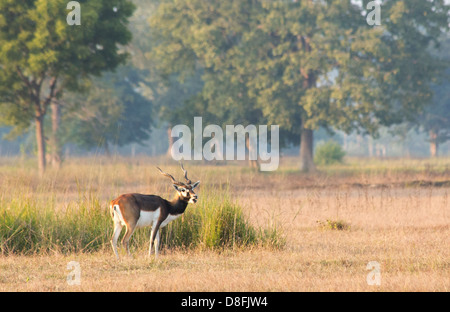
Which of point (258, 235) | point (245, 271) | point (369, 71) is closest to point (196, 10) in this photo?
point (369, 71)

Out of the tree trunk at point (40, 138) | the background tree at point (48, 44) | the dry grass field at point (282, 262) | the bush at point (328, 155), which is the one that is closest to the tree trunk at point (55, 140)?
the tree trunk at point (40, 138)

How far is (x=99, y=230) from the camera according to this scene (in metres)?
11.4

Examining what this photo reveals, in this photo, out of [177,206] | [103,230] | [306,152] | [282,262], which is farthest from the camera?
[306,152]

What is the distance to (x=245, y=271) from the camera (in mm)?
8844

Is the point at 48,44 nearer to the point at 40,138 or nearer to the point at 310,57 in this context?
the point at 40,138

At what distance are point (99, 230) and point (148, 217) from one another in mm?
2243

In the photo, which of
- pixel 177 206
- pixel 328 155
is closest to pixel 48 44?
pixel 177 206

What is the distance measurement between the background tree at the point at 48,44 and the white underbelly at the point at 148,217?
56.9ft

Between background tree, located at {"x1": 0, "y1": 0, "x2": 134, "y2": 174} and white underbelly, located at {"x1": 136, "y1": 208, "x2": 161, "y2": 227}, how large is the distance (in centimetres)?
1734

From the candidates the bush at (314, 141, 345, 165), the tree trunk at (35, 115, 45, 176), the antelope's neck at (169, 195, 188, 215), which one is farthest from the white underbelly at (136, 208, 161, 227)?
the bush at (314, 141, 345, 165)

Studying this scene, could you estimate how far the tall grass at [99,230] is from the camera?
1095 centimetres

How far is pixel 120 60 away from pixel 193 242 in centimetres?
1893

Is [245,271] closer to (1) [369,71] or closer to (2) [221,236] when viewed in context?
(2) [221,236]
